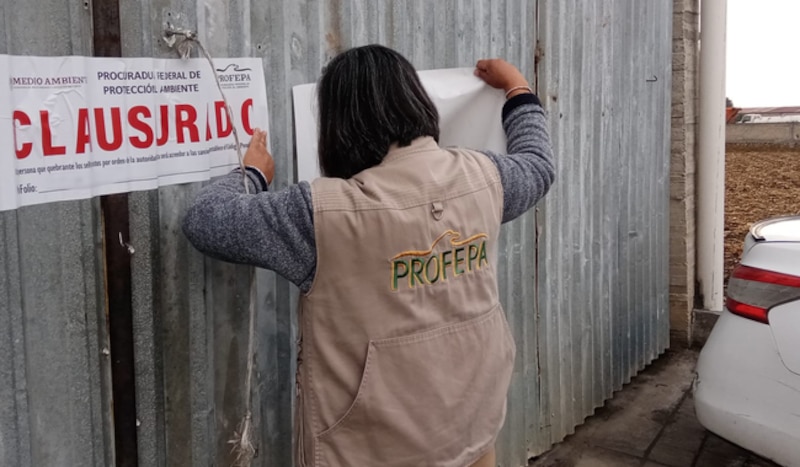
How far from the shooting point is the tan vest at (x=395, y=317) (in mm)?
1944

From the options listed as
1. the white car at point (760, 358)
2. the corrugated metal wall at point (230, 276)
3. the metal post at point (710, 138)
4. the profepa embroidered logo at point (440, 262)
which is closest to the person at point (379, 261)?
the profepa embroidered logo at point (440, 262)

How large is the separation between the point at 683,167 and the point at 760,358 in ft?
9.82

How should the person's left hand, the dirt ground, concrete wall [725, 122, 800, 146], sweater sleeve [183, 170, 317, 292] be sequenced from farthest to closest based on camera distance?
1. concrete wall [725, 122, 800, 146]
2. the dirt ground
3. the person's left hand
4. sweater sleeve [183, 170, 317, 292]

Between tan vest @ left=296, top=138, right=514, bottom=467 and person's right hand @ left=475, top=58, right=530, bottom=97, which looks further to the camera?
person's right hand @ left=475, top=58, right=530, bottom=97

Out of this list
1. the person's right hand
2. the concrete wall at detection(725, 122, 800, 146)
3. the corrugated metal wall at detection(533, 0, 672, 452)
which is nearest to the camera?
the person's right hand

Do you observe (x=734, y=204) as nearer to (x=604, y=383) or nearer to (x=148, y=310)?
(x=604, y=383)

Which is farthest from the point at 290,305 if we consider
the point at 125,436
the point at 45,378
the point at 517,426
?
the point at 517,426

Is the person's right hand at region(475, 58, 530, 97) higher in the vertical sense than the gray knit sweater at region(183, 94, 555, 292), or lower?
higher

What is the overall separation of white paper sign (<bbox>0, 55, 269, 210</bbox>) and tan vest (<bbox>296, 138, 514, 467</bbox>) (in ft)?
1.87

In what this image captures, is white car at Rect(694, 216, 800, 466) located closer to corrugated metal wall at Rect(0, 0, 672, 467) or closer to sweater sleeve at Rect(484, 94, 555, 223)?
corrugated metal wall at Rect(0, 0, 672, 467)

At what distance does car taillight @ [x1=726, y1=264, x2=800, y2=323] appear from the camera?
3.39m

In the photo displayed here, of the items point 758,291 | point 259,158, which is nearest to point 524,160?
point 259,158

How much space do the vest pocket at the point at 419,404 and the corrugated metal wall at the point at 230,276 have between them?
583 mm

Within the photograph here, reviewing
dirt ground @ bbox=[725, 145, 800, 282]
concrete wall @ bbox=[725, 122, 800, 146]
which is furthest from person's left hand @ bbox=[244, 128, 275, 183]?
concrete wall @ bbox=[725, 122, 800, 146]
